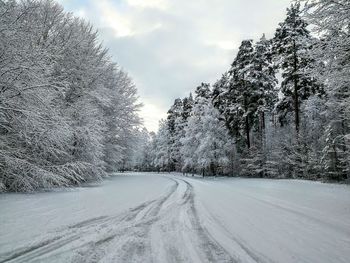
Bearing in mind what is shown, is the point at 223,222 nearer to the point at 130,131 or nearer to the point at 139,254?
the point at 139,254

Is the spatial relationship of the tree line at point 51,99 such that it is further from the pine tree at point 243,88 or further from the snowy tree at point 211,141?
the pine tree at point 243,88

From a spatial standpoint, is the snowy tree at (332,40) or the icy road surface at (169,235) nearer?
the icy road surface at (169,235)

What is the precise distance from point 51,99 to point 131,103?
18.5 metres

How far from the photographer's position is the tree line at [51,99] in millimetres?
12281

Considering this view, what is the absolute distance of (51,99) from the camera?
14.6 meters

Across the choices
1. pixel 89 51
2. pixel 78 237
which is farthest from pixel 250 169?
pixel 78 237

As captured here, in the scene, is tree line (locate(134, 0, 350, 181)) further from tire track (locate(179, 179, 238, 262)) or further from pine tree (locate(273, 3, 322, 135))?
tire track (locate(179, 179, 238, 262))

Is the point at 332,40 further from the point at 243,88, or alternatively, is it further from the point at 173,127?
the point at 173,127

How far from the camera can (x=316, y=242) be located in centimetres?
534

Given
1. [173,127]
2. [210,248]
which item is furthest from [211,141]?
[173,127]

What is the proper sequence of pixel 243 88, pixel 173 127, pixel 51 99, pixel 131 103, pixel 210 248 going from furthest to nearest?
pixel 173 127 → pixel 243 88 → pixel 131 103 → pixel 51 99 → pixel 210 248

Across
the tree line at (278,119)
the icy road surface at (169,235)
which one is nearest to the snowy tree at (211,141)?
the tree line at (278,119)

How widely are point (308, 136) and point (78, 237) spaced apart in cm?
2443

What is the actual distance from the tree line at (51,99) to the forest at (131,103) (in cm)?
6
